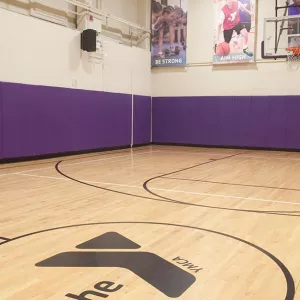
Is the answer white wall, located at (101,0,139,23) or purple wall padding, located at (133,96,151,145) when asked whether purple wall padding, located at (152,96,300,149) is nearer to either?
purple wall padding, located at (133,96,151,145)

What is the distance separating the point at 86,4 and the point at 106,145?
3601 mm

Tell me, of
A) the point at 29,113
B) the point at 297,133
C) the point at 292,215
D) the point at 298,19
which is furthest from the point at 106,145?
the point at 292,215

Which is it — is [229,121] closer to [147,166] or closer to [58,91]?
[147,166]

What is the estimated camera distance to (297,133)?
36.4 feet

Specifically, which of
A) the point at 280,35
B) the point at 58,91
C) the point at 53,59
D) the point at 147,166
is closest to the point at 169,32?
the point at 280,35

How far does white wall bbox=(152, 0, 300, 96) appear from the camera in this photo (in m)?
11.3

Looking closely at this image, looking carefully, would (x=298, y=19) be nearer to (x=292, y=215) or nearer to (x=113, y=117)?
(x=113, y=117)

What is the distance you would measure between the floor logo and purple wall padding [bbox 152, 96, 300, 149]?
9.15 meters

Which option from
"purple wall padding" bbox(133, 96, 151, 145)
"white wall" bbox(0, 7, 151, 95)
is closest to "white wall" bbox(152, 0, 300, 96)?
"purple wall padding" bbox(133, 96, 151, 145)

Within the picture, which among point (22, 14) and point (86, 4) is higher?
point (86, 4)

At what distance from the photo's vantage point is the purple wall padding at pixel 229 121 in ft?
36.8

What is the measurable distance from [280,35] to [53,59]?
19.2 ft

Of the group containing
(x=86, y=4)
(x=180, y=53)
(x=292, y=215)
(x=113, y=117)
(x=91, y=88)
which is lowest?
(x=292, y=215)

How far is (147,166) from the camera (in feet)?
25.4
